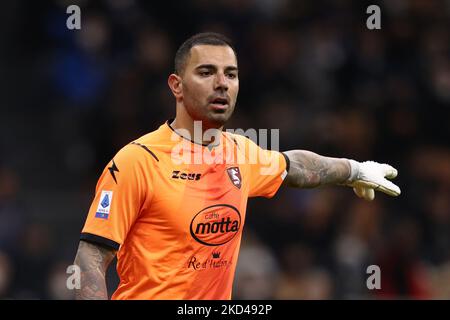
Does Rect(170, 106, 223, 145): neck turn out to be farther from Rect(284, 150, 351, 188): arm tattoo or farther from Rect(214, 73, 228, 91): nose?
Rect(284, 150, 351, 188): arm tattoo

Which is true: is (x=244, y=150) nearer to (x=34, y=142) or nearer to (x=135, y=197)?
(x=135, y=197)

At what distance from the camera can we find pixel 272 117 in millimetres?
12055

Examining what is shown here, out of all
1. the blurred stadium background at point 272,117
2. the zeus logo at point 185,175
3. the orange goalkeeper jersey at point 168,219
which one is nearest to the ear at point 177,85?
the orange goalkeeper jersey at point 168,219

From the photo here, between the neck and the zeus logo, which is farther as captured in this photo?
the neck

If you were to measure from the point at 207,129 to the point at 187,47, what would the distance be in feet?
1.66

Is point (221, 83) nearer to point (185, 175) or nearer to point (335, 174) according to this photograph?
point (185, 175)

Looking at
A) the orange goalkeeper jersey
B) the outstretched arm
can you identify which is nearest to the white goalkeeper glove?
the outstretched arm

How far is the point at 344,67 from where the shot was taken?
41.4 ft

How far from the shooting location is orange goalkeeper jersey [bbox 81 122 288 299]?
17.0ft

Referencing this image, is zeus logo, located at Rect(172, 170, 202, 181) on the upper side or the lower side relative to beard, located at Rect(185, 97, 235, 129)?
lower

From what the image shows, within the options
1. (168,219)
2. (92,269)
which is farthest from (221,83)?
(92,269)

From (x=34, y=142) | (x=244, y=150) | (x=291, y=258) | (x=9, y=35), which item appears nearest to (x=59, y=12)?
(x=9, y=35)

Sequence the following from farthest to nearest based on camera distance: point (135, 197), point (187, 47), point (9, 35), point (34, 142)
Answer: point (9, 35) < point (34, 142) < point (187, 47) < point (135, 197)

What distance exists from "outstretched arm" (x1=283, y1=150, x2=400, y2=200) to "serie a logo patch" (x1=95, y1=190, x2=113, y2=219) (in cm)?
142
